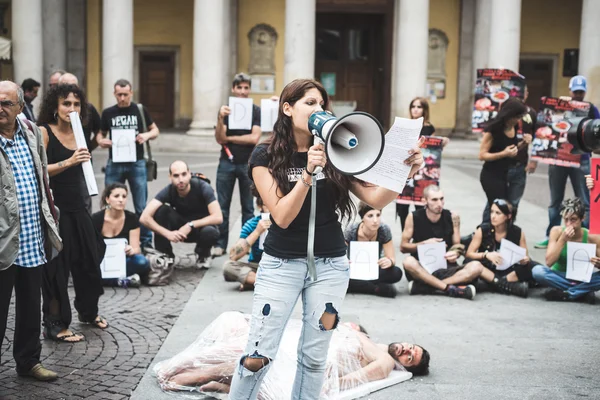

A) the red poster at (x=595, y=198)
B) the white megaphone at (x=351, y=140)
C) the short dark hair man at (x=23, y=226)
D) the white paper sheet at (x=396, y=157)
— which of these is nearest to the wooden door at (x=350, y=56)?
the red poster at (x=595, y=198)

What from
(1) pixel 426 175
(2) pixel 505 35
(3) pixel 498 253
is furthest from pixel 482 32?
(3) pixel 498 253

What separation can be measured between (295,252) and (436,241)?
4.49m

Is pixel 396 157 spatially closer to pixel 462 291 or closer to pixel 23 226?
pixel 23 226

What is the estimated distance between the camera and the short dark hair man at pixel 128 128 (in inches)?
364

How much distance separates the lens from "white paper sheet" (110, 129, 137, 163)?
9195 mm

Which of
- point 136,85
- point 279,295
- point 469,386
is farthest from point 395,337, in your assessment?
point 136,85

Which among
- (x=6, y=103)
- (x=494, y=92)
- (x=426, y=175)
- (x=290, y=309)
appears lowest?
(x=290, y=309)

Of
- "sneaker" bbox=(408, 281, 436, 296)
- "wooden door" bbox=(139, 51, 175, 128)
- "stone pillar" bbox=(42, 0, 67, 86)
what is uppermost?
"stone pillar" bbox=(42, 0, 67, 86)

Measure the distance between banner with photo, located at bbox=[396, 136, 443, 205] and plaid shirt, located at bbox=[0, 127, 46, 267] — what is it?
211 inches

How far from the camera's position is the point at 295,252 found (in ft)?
12.8

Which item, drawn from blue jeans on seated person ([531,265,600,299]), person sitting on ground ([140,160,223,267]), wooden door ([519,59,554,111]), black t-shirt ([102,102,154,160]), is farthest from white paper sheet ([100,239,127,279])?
wooden door ([519,59,554,111])

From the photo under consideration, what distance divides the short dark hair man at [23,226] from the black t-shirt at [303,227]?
1.75m

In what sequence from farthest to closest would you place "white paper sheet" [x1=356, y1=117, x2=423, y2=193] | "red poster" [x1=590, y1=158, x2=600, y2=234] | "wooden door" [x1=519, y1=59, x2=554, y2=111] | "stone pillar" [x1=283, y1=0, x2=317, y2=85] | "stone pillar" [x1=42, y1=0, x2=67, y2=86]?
"wooden door" [x1=519, y1=59, x2=554, y2=111] < "stone pillar" [x1=42, y1=0, x2=67, y2=86] < "stone pillar" [x1=283, y1=0, x2=317, y2=85] < "red poster" [x1=590, y1=158, x2=600, y2=234] < "white paper sheet" [x1=356, y1=117, x2=423, y2=193]

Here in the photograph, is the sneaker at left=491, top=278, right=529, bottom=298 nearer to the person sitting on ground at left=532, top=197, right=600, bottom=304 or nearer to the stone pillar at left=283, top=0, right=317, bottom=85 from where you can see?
the person sitting on ground at left=532, top=197, right=600, bottom=304
